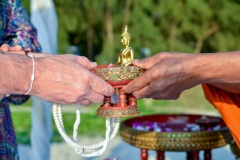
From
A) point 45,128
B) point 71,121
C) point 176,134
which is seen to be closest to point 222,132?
point 176,134

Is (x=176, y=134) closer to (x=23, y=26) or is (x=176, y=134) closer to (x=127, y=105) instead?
(x=127, y=105)

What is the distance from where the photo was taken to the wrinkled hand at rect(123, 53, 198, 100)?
5.01ft

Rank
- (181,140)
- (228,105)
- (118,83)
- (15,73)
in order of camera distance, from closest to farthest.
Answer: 1. (15,73)
2. (118,83)
3. (228,105)
4. (181,140)

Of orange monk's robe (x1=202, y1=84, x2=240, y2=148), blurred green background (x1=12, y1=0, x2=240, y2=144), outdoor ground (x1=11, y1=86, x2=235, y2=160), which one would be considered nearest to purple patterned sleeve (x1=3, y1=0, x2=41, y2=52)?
orange monk's robe (x1=202, y1=84, x2=240, y2=148)

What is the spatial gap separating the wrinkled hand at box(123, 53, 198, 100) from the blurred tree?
1364 centimetres

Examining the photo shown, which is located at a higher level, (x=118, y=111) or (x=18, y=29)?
(x=18, y=29)

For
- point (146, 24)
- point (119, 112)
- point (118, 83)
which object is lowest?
point (119, 112)

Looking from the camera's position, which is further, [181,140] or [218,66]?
[181,140]

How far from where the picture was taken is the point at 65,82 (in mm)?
1492

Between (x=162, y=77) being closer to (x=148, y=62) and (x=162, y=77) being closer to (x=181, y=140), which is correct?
(x=148, y=62)

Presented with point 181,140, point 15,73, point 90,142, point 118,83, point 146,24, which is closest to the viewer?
point 15,73

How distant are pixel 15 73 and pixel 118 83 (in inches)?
14.3

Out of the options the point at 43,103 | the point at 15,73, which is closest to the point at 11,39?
the point at 15,73

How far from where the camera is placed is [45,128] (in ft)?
11.5
